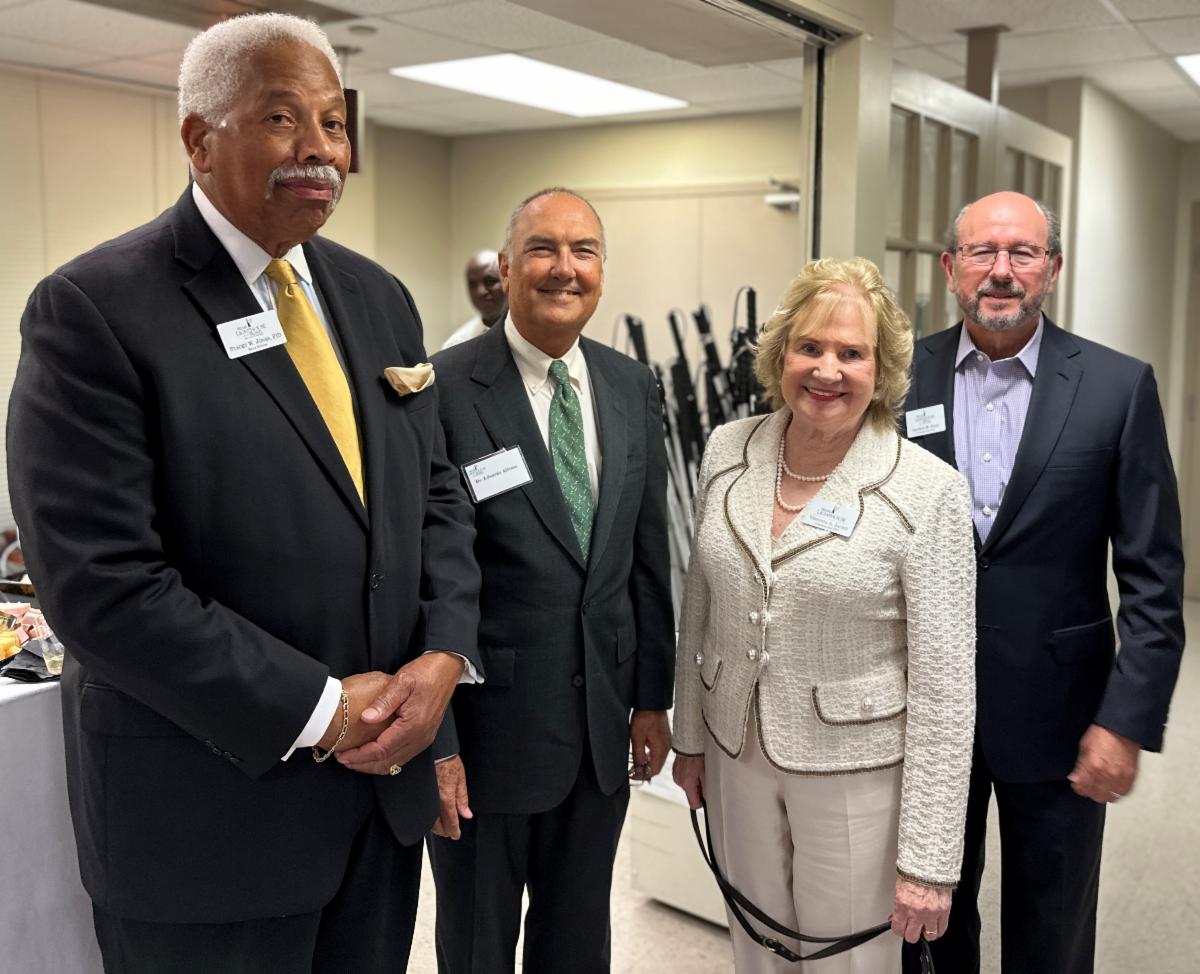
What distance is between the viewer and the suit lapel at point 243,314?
4.18 feet

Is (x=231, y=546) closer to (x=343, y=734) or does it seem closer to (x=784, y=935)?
(x=343, y=734)

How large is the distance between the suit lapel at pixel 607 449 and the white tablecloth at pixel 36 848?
851 mm

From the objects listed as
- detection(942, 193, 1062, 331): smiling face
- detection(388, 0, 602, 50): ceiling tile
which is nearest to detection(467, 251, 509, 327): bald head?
detection(388, 0, 602, 50): ceiling tile

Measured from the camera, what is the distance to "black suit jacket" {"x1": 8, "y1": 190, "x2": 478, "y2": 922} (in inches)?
46.2

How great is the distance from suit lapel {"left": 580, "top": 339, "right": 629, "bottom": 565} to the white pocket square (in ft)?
1.29

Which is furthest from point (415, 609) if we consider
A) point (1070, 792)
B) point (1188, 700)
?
point (1188, 700)

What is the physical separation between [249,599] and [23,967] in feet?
2.68

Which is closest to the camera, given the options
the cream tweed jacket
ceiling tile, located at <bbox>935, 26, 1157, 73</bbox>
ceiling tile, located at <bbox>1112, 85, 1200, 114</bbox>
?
the cream tweed jacket

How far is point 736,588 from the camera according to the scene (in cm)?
167

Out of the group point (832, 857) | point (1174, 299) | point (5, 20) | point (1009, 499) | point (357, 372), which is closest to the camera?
point (357, 372)

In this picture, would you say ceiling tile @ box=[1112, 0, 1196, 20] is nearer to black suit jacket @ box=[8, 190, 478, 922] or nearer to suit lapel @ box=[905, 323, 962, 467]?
suit lapel @ box=[905, 323, 962, 467]

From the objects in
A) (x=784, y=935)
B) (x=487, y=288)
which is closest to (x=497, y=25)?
(x=487, y=288)

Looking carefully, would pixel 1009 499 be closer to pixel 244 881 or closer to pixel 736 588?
pixel 736 588

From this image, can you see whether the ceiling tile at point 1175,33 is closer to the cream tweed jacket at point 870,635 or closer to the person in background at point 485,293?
the person in background at point 485,293
